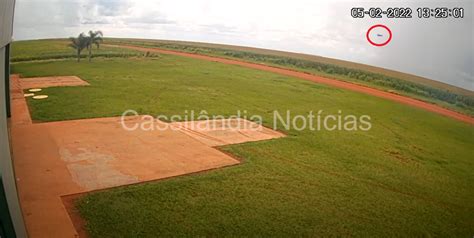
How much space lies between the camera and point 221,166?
386 centimetres

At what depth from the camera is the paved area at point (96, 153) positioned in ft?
10.3

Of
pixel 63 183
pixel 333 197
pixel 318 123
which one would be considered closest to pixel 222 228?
pixel 333 197

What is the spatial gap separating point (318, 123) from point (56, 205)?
3227mm

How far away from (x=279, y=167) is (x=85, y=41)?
276 centimetres

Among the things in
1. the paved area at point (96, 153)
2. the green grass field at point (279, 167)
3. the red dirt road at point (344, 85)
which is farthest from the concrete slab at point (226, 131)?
the red dirt road at point (344, 85)

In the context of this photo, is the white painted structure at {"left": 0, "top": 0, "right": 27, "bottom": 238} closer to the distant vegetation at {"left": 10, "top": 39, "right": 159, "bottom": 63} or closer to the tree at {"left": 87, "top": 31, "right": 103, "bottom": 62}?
the distant vegetation at {"left": 10, "top": 39, "right": 159, "bottom": 63}

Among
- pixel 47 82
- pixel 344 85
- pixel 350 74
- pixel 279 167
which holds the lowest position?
pixel 279 167

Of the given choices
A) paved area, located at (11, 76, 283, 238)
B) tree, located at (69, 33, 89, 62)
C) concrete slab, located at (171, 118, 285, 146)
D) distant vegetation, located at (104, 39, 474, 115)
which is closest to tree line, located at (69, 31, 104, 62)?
tree, located at (69, 33, 89, 62)

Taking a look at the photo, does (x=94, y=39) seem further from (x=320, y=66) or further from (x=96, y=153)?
(x=320, y=66)

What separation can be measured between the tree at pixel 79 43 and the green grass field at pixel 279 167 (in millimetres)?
228

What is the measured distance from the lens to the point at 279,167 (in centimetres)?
395

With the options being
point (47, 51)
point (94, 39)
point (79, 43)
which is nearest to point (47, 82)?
point (47, 51)

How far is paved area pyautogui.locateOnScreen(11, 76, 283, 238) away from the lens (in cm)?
315

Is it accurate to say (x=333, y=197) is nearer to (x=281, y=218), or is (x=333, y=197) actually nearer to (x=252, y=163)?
(x=281, y=218)
